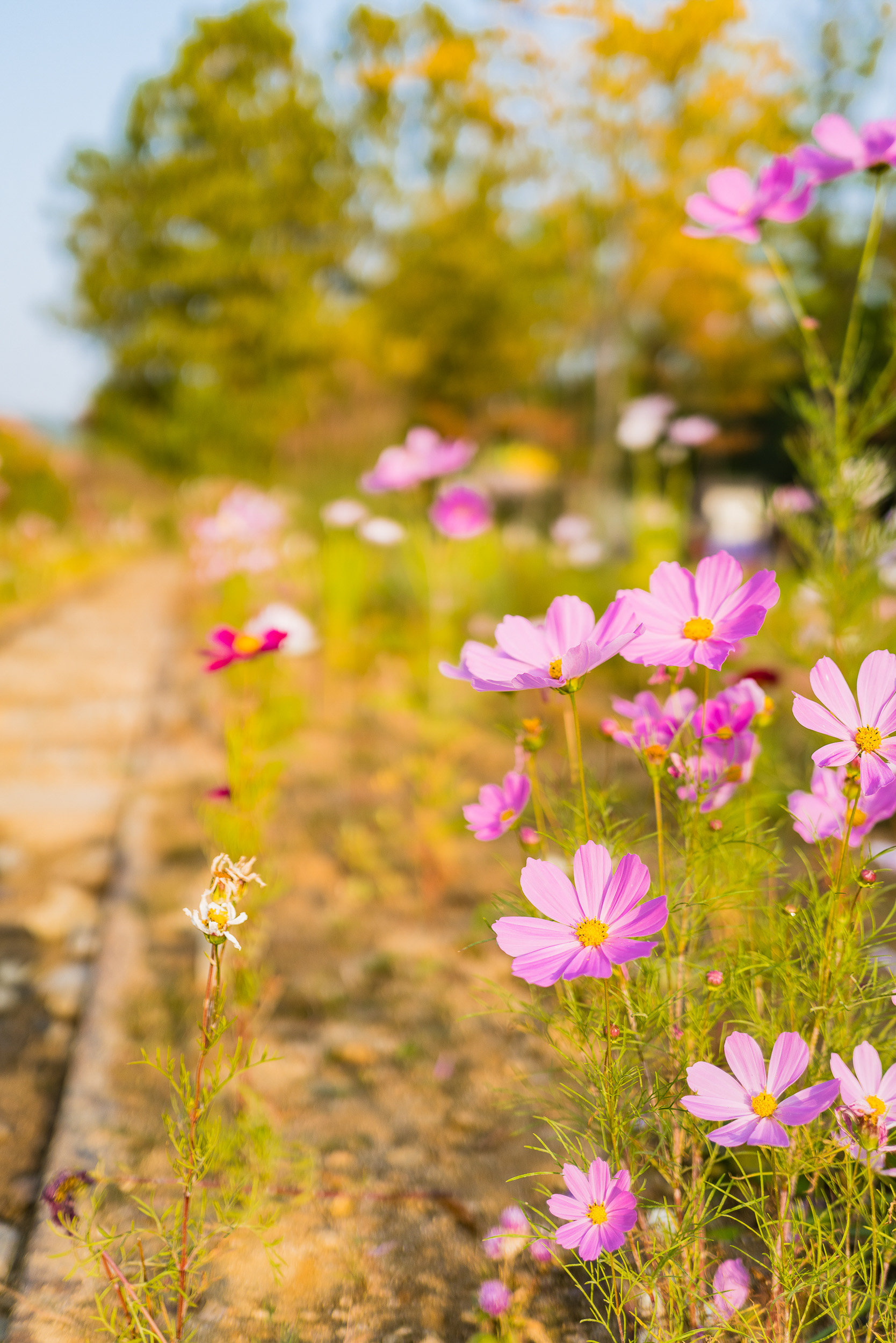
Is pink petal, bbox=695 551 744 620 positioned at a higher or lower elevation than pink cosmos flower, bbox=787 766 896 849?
higher

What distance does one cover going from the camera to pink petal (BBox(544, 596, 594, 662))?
3.01 feet

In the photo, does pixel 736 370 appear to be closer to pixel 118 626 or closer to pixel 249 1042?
pixel 118 626

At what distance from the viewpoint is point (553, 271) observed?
15.4 meters

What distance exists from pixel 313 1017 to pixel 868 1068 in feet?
3.71

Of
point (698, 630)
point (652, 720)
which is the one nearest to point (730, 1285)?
point (652, 720)

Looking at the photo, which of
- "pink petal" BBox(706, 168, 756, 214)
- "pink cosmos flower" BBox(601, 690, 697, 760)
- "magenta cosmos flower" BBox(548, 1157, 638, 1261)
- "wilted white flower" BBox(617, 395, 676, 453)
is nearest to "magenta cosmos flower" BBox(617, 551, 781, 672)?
"pink cosmos flower" BBox(601, 690, 697, 760)

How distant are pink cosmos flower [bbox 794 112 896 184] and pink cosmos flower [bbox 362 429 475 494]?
3.63 feet

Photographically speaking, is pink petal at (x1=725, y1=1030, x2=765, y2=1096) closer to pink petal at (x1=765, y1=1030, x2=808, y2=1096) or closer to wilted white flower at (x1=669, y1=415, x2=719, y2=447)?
pink petal at (x1=765, y1=1030, x2=808, y2=1096)

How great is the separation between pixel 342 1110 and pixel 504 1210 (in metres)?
0.34

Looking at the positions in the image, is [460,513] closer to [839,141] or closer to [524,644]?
[839,141]

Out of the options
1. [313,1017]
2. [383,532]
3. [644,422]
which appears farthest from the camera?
[644,422]

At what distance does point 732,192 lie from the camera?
131 cm

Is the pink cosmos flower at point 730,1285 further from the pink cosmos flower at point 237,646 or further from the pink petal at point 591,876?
the pink cosmos flower at point 237,646

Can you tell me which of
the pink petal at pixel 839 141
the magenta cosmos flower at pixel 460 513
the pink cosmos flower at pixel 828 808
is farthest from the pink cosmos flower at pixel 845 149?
the magenta cosmos flower at pixel 460 513
